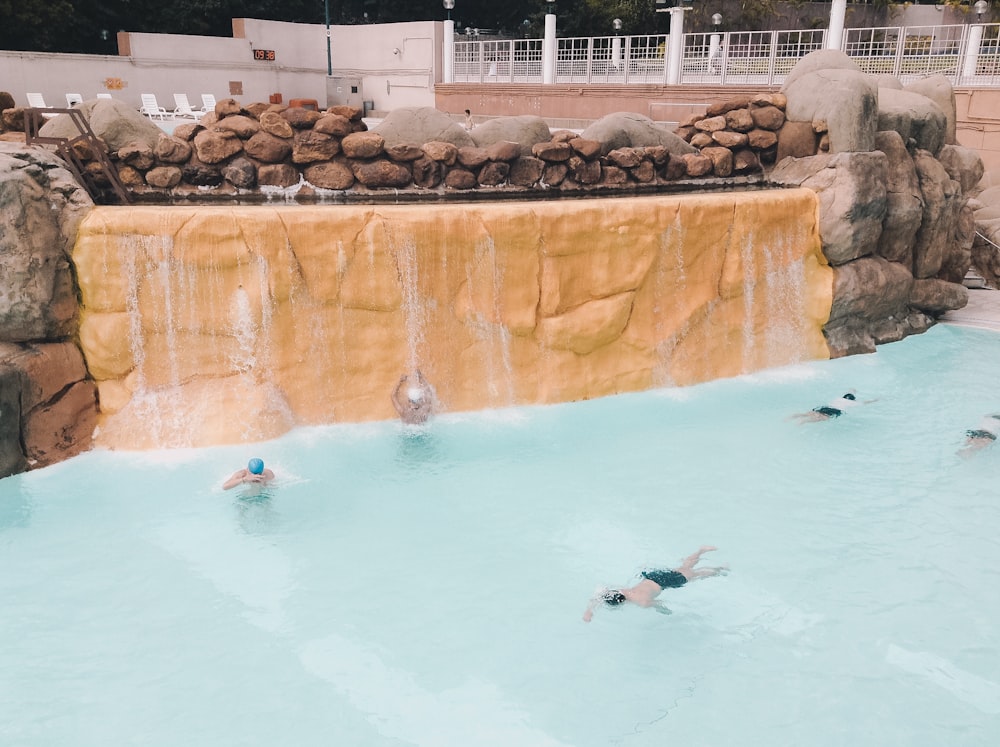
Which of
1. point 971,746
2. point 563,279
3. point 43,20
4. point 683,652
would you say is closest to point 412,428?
point 563,279

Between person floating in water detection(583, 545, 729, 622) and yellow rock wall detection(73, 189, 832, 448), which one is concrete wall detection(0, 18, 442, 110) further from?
person floating in water detection(583, 545, 729, 622)

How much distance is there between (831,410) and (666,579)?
310 cm

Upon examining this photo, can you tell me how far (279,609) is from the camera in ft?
16.1

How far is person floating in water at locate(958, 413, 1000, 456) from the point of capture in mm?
6859

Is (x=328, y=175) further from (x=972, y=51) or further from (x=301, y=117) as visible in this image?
(x=972, y=51)

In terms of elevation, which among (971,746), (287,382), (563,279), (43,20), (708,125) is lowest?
(971,746)

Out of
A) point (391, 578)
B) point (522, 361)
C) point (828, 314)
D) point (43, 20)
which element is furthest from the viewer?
point (43, 20)

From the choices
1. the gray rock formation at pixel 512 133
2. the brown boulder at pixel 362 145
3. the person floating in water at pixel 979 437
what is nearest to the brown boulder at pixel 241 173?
the brown boulder at pixel 362 145

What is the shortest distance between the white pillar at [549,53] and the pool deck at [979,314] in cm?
1172

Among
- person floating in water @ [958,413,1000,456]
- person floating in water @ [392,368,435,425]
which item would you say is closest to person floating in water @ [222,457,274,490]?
person floating in water @ [392,368,435,425]

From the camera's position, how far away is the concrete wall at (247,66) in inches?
848

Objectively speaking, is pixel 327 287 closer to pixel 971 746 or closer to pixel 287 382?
pixel 287 382

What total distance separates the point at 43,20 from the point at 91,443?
2211 centimetres

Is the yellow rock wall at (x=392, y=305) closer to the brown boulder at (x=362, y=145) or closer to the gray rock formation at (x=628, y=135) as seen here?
the brown boulder at (x=362, y=145)
